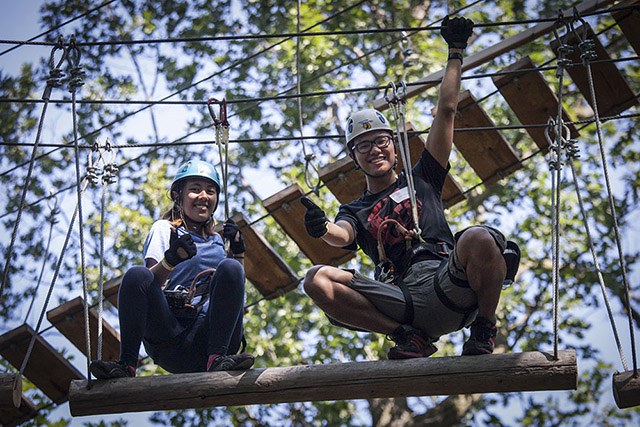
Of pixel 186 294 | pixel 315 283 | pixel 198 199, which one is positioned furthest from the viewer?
pixel 198 199

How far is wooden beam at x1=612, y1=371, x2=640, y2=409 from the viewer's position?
317 centimetres

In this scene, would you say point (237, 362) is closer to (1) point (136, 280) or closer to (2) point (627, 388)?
(1) point (136, 280)

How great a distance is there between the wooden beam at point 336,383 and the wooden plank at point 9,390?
0.98 ft

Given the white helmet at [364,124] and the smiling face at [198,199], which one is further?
the smiling face at [198,199]

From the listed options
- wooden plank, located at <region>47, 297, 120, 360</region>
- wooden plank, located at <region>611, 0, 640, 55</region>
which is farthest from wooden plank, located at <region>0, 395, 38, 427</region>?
wooden plank, located at <region>611, 0, 640, 55</region>

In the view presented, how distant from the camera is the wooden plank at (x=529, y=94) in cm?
499

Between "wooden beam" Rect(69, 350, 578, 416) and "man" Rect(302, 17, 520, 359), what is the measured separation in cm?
14

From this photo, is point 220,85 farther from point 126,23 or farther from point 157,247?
point 157,247

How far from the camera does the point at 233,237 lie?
13.0 ft

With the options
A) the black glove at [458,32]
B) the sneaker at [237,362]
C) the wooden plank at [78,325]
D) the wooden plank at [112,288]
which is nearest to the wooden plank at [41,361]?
the wooden plank at [78,325]

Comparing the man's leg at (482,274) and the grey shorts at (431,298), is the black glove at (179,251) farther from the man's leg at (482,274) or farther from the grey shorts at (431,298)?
the man's leg at (482,274)

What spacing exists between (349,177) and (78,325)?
1841mm

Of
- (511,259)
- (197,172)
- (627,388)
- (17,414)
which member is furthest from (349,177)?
(17,414)

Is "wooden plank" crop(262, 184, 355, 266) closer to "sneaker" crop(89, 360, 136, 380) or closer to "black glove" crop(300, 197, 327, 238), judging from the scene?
"black glove" crop(300, 197, 327, 238)
